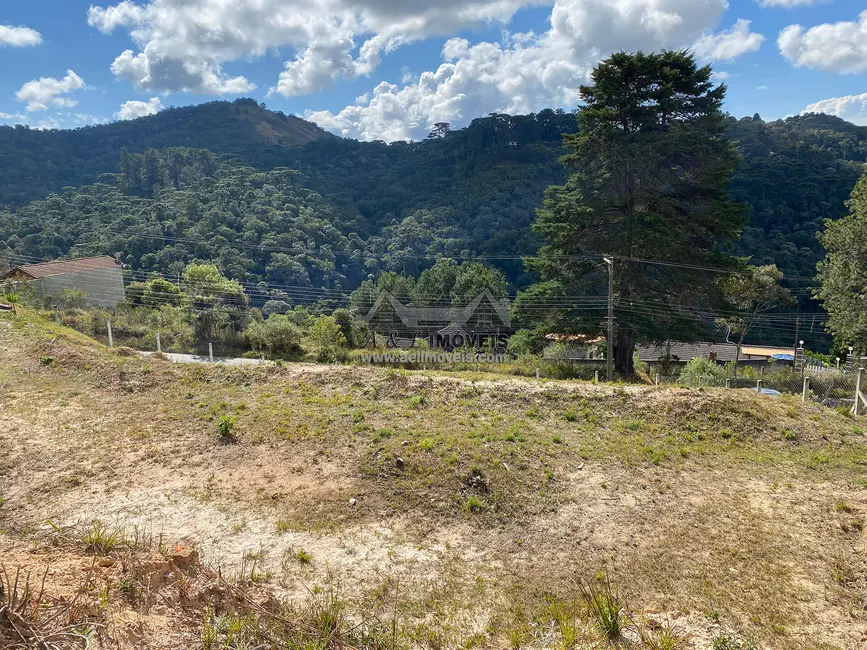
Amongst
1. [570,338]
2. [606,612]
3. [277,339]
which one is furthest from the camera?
[277,339]

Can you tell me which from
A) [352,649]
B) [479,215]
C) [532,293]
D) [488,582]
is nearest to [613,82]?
[532,293]

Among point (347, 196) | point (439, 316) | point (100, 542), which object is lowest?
point (439, 316)

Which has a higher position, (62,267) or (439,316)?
(62,267)

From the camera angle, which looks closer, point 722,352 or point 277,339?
point 277,339

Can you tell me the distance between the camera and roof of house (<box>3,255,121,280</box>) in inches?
1251

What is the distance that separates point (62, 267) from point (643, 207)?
1566 inches

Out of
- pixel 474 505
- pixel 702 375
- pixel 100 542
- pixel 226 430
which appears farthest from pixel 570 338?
pixel 100 542

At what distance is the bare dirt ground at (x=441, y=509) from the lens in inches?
173

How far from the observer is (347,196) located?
93438 mm

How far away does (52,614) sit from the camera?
131 inches

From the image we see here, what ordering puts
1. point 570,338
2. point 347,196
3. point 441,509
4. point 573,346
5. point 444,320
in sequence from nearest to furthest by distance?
point 441,509
point 570,338
point 573,346
point 444,320
point 347,196

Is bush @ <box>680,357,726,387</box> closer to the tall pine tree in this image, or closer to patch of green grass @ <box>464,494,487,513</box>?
the tall pine tree

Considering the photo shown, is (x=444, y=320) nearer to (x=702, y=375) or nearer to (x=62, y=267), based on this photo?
(x=702, y=375)

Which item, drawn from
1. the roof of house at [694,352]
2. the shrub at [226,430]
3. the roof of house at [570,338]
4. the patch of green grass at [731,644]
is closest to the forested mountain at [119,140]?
the roof of house at [570,338]
